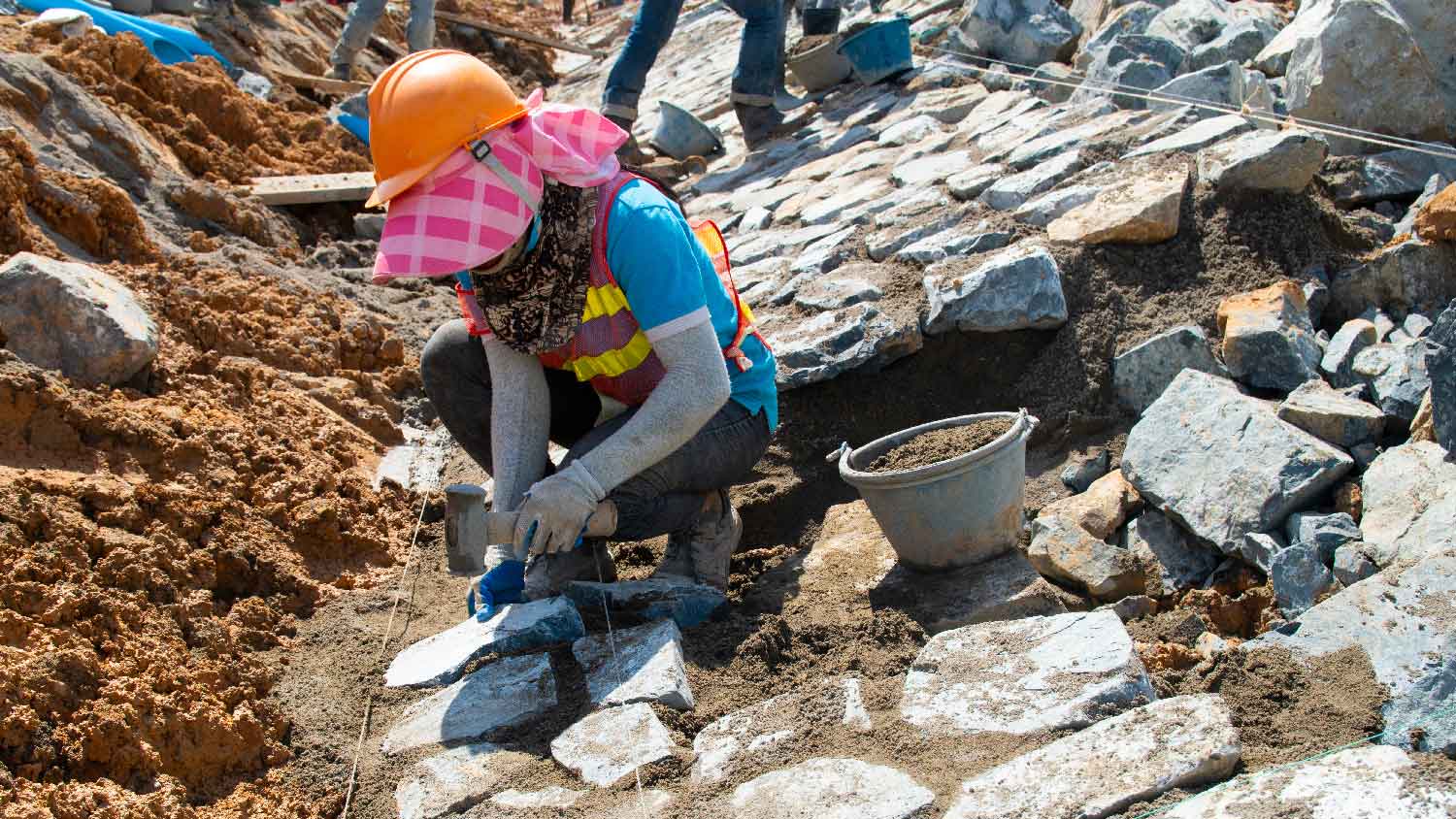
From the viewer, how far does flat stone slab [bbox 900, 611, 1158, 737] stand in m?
2.43

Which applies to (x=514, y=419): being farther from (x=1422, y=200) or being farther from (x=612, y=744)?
(x=1422, y=200)

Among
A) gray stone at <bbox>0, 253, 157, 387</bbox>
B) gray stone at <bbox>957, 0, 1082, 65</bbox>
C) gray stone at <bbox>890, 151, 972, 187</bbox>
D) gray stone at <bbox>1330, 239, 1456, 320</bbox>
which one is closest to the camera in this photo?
gray stone at <bbox>0, 253, 157, 387</bbox>

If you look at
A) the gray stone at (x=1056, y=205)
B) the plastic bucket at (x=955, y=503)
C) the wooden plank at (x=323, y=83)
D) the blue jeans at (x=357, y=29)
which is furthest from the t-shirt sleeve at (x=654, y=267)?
the blue jeans at (x=357, y=29)

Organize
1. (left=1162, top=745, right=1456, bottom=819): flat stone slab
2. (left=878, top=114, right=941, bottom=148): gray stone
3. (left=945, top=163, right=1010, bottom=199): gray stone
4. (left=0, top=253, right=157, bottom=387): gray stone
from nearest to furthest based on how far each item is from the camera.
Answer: (left=1162, top=745, right=1456, bottom=819): flat stone slab → (left=0, top=253, right=157, bottom=387): gray stone → (left=945, top=163, right=1010, bottom=199): gray stone → (left=878, top=114, right=941, bottom=148): gray stone

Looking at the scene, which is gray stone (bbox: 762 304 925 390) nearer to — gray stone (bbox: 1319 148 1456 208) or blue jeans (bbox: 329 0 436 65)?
gray stone (bbox: 1319 148 1456 208)

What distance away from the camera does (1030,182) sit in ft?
16.0

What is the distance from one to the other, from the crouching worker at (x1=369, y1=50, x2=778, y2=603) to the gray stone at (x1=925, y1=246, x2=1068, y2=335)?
0.92 m

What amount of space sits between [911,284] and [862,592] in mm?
1507

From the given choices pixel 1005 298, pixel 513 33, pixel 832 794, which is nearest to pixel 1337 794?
pixel 832 794

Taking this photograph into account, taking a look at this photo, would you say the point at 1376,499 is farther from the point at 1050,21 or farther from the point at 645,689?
the point at 1050,21

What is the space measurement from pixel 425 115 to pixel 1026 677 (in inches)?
69.1

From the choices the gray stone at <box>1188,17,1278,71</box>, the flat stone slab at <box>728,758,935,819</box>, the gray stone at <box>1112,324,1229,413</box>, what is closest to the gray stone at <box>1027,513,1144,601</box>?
the gray stone at <box>1112,324,1229,413</box>

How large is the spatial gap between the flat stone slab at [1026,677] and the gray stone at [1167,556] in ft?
2.11

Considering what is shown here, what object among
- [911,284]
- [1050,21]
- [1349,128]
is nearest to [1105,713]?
[911,284]
